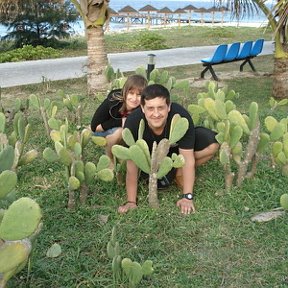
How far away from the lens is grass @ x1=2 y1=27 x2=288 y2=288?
267 centimetres

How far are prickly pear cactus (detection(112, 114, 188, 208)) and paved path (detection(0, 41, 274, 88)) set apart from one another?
496 cm

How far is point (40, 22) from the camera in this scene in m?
15.4

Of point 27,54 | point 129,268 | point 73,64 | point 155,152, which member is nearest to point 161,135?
point 155,152


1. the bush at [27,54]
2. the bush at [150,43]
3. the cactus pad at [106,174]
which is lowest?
the bush at [150,43]

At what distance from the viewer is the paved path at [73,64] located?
9.46 metres

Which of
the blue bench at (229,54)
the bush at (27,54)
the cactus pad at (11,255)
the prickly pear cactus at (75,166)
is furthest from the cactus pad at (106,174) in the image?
the bush at (27,54)

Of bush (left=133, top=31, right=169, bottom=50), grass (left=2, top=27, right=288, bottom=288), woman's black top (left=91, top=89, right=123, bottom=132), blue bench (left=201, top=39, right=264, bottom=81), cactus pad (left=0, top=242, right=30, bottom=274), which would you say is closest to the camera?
cactus pad (left=0, top=242, right=30, bottom=274)

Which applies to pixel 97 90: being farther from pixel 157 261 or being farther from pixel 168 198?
pixel 157 261

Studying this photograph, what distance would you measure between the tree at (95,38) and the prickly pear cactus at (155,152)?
4.35m

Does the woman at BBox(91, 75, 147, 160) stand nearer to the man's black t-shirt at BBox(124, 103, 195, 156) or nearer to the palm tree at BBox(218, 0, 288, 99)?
the man's black t-shirt at BBox(124, 103, 195, 156)

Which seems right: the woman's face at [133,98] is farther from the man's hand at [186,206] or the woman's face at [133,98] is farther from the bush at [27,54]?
the bush at [27,54]

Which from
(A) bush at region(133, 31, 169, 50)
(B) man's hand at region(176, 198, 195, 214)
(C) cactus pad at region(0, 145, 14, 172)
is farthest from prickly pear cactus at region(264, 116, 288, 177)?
(A) bush at region(133, 31, 169, 50)

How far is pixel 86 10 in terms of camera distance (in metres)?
7.25

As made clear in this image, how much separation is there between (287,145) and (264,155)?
1020mm
